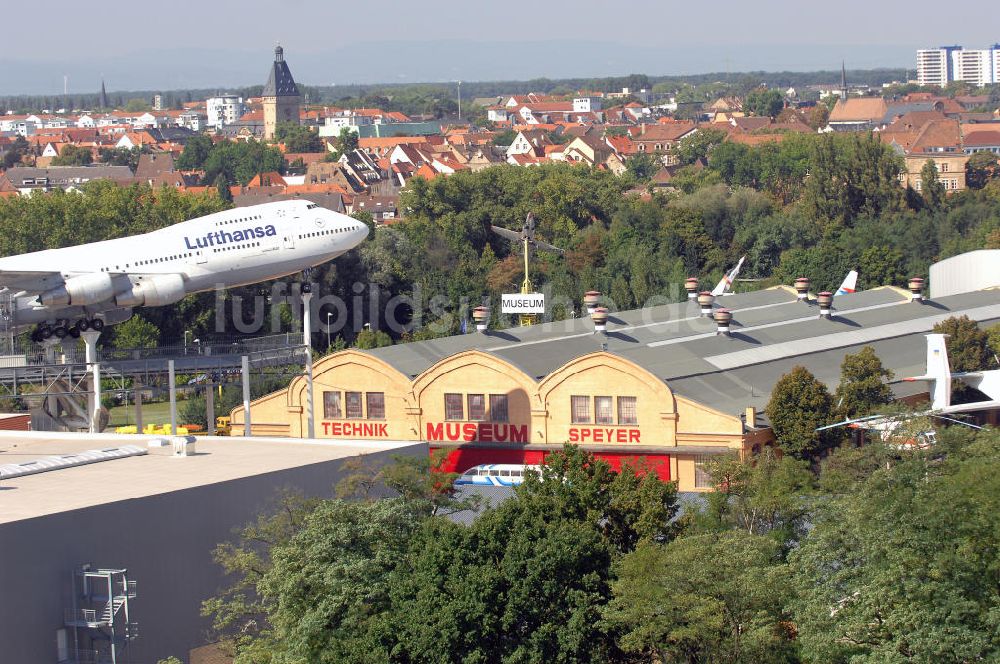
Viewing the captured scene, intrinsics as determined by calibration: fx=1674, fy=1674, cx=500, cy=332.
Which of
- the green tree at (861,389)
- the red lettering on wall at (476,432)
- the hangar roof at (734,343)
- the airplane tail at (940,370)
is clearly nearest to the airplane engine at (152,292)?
the hangar roof at (734,343)

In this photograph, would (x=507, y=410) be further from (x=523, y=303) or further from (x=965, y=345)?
(x=965, y=345)

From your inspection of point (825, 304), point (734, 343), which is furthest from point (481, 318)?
point (825, 304)

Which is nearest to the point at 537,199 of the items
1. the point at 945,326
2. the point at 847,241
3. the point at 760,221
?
the point at 760,221

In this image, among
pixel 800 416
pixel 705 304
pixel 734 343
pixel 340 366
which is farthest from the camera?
pixel 705 304

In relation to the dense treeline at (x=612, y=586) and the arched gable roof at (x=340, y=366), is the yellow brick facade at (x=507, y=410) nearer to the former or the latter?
the arched gable roof at (x=340, y=366)

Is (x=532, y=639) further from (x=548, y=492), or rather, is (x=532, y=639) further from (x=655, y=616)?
(x=548, y=492)

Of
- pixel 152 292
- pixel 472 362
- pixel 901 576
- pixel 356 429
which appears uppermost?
pixel 152 292
